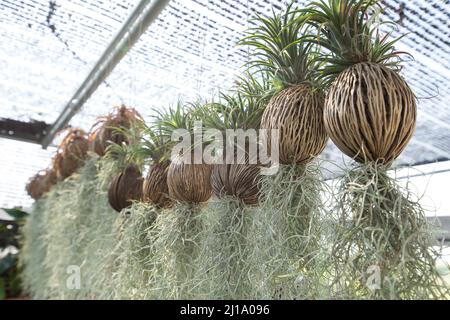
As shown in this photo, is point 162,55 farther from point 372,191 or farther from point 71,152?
point 372,191

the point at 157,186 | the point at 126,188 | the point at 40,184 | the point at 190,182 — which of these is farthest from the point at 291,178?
the point at 40,184

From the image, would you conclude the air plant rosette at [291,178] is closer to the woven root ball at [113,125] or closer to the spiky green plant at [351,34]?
the spiky green plant at [351,34]

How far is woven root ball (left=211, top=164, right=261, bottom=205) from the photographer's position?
754 millimetres

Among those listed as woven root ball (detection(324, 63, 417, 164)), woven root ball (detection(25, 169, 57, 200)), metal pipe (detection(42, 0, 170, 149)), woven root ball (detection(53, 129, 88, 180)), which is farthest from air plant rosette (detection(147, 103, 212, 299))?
woven root ball (detection(25, 169, 57, 200))

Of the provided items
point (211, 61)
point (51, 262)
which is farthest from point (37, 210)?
point (211, 61)

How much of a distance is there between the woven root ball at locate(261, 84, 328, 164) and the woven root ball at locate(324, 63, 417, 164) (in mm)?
84

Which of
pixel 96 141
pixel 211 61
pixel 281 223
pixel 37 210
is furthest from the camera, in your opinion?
pixel 37 210

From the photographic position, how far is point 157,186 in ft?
3.31

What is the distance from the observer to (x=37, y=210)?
2.54m

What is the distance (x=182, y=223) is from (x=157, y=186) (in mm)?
163

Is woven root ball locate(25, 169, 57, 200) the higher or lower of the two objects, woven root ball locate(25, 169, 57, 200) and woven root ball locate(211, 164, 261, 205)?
the higher

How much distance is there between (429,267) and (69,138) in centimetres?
179

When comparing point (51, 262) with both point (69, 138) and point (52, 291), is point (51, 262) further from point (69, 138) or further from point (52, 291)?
point (69, 138)

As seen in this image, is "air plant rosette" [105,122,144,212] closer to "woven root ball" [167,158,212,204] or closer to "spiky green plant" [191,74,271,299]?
"woven root ball" [167,158,212,204]
